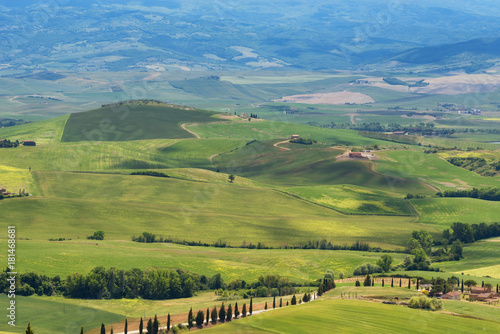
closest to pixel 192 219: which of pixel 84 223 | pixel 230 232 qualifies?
pixel 230 232

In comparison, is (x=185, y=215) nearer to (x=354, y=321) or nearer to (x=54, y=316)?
(x=54, y=316)

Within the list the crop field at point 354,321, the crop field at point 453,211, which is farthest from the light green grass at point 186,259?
the crop field at point 453,211

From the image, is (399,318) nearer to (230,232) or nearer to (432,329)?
(432,329)

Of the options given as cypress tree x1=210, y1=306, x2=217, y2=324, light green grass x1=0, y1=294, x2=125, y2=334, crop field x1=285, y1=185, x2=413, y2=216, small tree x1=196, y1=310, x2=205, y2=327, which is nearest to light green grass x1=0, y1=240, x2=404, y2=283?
light green grass x1=0, y1=294, x2=125, y2=334

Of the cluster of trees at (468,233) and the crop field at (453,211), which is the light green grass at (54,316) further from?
the crop field at (453,211)

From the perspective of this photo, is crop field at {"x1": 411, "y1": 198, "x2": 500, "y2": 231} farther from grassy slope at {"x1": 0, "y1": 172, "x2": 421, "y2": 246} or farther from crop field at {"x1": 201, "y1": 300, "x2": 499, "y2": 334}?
crop field at {"x1": 201, "y1": 300, "x2": 499, "y2": 334}
